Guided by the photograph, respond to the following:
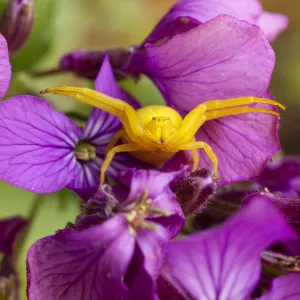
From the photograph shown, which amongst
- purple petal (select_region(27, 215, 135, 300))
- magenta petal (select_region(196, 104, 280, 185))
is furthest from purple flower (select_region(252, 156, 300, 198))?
purple petal (select_region(27, 215, 135, 300))

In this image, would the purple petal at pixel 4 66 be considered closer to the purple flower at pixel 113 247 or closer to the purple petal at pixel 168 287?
the purple flower at pixel 113 247

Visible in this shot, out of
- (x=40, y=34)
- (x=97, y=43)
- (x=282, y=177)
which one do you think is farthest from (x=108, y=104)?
(x=97, y=43)

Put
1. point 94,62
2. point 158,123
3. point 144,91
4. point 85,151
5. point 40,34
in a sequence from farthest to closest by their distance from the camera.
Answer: point 144,91
point 40,34
point 94,62
point 85,151
point 158,123

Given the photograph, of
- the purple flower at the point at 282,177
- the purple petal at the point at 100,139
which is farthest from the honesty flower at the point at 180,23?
the purple flower at the point at 282,177

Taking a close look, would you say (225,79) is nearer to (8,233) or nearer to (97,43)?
(8,233)

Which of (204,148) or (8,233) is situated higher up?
(204,148)

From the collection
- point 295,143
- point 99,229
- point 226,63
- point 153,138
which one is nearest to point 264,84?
point 226,63

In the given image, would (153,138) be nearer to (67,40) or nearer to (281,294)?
(281,294)
